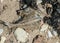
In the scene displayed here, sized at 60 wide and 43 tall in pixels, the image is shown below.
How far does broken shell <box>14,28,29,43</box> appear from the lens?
3031mm

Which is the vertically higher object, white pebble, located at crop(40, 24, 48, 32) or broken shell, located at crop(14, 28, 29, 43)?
white pebble, located at crop(40, 24, 48, 32)

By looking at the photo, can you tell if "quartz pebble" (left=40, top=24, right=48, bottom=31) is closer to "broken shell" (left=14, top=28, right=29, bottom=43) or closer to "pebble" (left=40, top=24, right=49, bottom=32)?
"pebble" (left=40, top=24, right=49, bottom=32)

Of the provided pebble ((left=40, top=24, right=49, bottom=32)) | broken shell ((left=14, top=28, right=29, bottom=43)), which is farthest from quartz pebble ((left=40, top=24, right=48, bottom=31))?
broken shell ((left=14, top=28, right=29, bottom=43))

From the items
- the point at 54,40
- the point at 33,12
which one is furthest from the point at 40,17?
the point at 54,40

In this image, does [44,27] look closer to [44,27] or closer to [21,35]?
[44,27]

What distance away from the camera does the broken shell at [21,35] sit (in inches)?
119

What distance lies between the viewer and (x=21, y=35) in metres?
3.05

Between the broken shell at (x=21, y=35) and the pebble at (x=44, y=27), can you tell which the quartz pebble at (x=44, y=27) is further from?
the broken shell at (x=21, y=35)

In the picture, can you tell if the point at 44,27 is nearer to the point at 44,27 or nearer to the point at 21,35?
the point at 44,27

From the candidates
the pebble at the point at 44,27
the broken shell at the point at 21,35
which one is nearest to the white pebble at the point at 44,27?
the pebble at the point at 44,27

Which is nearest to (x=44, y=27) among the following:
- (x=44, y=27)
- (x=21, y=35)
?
(x=44, y=27)

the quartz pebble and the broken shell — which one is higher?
the quartz pebble

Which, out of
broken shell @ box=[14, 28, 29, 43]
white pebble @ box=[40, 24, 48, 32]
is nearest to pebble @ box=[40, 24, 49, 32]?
white pebble @ box=[40, 24, 48, 32]

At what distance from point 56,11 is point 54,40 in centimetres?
43
